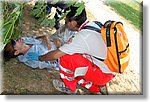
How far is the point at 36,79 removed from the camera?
1902 mm

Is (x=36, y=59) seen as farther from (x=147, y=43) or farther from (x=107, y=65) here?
(x=147, y=43)

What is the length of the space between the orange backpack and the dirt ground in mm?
107

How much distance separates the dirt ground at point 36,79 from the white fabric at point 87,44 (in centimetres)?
11

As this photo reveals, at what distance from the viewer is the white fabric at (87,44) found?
175 centimetres

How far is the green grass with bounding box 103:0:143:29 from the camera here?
6.04 feet

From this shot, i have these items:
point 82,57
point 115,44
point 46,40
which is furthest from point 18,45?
point 115,44

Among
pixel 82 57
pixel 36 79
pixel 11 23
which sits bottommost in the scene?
pixel 36 79

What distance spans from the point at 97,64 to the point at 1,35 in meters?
0.50

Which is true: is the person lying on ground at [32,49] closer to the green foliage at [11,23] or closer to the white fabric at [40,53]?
the white fabric at [40,53]

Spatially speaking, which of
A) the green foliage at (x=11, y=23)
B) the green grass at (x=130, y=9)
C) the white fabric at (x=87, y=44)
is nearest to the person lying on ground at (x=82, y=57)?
the white fabric at (x=87, y=44)

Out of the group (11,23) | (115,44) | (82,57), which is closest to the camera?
(11,23)

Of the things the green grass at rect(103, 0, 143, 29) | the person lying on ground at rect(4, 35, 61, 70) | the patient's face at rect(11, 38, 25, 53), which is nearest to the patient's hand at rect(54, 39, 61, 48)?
the person lying on ground at rect(4, 35, 61, 70)

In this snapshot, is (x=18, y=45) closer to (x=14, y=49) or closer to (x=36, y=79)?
(x=14, y=49)

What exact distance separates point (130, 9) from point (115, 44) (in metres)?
0.22
